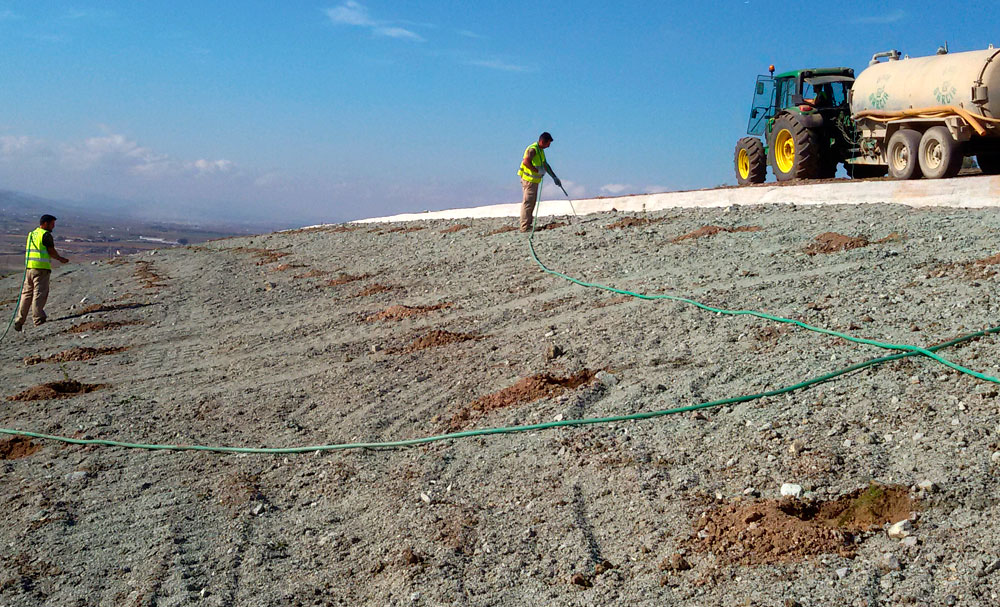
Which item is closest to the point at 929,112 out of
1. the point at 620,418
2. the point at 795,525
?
the point at 620,418

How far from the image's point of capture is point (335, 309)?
11.2 meters

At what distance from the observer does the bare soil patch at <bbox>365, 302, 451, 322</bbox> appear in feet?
32.7

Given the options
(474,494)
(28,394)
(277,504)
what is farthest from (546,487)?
(28,394)

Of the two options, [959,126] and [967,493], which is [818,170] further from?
[967,493]

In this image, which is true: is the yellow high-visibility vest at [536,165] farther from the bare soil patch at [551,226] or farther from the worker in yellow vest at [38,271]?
the worker in yellow vest at [38,271]

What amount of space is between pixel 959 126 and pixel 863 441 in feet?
36.3

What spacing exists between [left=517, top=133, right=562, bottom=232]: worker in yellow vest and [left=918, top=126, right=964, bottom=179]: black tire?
635 cm

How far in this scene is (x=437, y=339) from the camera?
27.9 feet

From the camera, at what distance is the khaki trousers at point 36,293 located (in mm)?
13031

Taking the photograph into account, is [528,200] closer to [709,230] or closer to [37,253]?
[709,230]

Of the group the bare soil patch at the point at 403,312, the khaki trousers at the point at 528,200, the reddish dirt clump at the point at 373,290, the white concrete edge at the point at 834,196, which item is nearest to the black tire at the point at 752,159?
the white concrete edge at the point at 834,196

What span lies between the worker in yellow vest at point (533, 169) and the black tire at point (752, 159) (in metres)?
6.93

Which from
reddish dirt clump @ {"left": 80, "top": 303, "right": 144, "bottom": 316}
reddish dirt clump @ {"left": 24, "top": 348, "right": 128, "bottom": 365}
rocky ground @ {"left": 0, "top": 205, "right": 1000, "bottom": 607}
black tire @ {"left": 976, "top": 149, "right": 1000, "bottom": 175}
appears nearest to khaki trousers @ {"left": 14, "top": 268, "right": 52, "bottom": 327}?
reddish dirt clump @ {"left": 80, "top": 303, "right": 144, "bottom": 316}

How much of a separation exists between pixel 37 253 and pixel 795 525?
12.9 m
